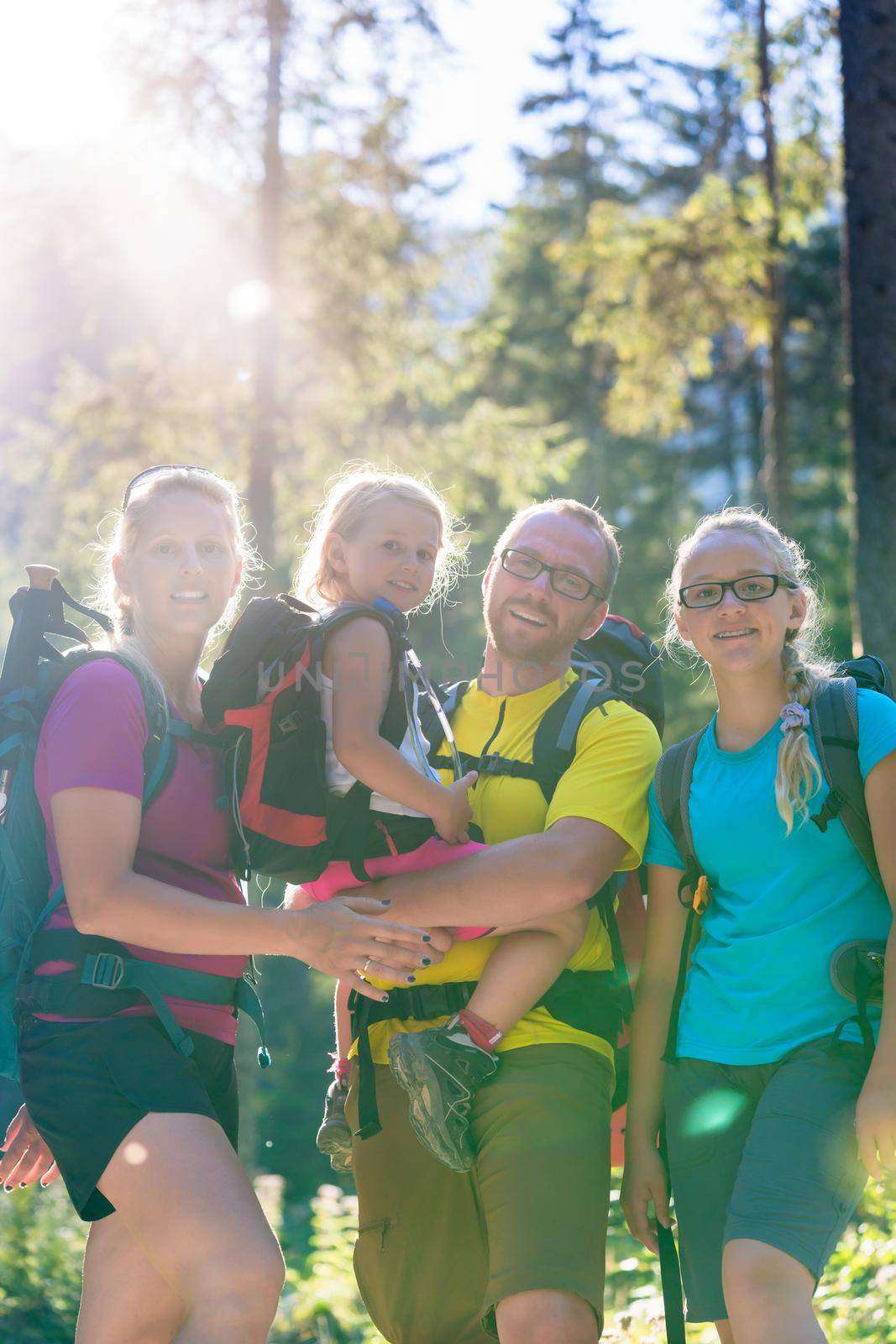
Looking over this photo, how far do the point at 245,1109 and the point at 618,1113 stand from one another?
970 cm

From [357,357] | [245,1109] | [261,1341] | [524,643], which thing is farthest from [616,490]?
[261,1341]

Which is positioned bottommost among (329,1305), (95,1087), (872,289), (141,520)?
(329,1305)

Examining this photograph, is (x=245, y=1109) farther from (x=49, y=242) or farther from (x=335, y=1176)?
(x=49, y=242)

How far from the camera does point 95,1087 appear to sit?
9.29ft

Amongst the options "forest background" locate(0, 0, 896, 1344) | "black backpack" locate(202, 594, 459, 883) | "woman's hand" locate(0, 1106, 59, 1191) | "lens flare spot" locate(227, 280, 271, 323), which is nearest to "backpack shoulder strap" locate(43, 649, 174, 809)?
"black backpack" locate(202, 594, 459, 883)

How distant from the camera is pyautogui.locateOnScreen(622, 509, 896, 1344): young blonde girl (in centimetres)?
283

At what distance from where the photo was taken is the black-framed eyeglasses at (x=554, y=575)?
3.79 metres

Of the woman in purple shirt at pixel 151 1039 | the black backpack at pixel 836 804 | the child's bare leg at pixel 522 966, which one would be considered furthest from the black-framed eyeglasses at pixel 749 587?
the woman in purple shirt at pixel 151 1039

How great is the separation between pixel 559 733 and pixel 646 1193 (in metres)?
1.29

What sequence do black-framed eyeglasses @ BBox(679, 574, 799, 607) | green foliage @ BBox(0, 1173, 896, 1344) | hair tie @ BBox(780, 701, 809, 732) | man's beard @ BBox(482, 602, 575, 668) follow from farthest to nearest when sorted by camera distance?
1. green foliage @ BBox(0, 1173, 896, 1344)
2. man's beard @ BBox(482, 602, 575, 668)
3. black-framed eyeglasses @ BBox(679, 574, 799, 607)
4. hair tie @ BBox(780, 701, 809, 732)

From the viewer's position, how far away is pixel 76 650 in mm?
3131

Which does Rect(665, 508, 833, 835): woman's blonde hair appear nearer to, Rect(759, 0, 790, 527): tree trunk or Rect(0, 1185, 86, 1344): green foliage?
Rect(0, 1185, 86, 1344): green foliage

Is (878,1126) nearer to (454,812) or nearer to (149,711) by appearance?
(454,812)

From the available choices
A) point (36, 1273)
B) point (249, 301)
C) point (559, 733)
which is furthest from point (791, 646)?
point (249, 301)
